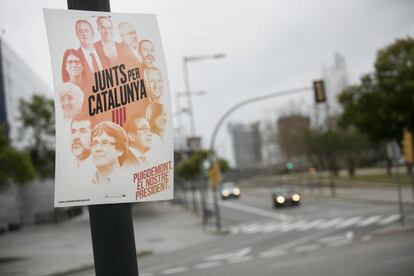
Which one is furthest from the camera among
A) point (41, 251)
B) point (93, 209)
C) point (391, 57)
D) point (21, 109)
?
point (21, 109)

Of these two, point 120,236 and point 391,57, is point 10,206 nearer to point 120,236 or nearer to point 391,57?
point 391,57

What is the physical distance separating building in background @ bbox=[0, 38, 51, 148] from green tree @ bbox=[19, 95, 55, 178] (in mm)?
1008

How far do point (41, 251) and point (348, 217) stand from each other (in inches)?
633

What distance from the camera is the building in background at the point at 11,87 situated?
41.0 m

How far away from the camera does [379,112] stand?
3016 centimetres

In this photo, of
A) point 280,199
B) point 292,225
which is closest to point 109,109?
point 292,225

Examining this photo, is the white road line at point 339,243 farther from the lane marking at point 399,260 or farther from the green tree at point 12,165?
the green tree at point 12,165

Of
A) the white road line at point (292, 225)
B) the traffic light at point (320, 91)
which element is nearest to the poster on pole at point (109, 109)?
the traffic light at point (320, 91)

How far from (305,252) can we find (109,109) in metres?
14.5

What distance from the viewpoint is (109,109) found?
3041 millimetres

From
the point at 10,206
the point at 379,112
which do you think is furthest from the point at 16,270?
the point at 10,206

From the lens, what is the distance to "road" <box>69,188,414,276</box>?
11819mm

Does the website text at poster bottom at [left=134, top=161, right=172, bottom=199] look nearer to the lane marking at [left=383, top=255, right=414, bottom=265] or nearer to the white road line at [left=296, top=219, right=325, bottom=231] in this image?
the lane marking at [left=383, top=255, right=414, bottom=265]

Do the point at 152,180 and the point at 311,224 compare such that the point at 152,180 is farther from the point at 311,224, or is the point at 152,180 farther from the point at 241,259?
the point at 311,224
